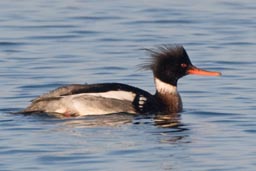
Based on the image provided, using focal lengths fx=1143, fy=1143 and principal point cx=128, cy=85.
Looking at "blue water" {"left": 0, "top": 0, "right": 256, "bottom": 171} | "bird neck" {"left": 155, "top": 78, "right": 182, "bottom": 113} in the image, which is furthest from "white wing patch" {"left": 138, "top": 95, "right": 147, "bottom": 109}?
"bird neck" {"left": 155, "top": 78, "right": 182, "bottom": 113}

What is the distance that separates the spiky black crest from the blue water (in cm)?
54

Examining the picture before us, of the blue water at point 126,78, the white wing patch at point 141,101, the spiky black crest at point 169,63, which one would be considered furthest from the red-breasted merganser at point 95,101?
the spiky black crest at point 169,63

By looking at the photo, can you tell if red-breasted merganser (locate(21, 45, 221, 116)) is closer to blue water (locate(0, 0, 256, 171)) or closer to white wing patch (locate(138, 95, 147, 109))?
white wing patch (locate(138, 95, 147, 109))

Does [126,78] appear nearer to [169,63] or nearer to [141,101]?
[169,63]

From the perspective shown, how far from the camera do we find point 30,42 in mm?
22656

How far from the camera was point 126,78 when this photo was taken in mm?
19172

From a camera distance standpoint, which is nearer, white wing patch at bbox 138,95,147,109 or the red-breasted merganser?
the red-breasted merganser

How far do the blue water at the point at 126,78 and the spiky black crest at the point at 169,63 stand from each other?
1.76 ft

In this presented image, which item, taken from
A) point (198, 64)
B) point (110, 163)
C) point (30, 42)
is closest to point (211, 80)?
point (198, 64)

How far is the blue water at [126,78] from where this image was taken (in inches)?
529

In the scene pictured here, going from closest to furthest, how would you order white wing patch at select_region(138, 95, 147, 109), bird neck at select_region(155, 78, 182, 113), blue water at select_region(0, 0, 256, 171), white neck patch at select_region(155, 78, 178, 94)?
blue water at select_region(0, 0, 256, 171)
white wing patch at select_region(138, 95, 147, 109)
bird neck at select_region(155, 78, 182, 113)
white neck patch at select_region(155, 78, 178, 94)

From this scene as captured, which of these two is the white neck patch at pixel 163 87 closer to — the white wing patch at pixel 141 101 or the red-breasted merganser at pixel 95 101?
the red-breasted merganser at pixel 95 101

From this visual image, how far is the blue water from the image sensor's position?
13.4 m

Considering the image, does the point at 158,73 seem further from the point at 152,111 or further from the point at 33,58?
the point at 33,58
